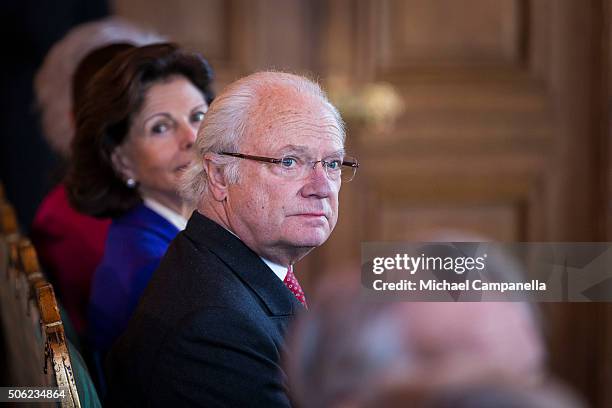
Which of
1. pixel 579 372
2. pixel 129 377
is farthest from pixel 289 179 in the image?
pixel 579 372

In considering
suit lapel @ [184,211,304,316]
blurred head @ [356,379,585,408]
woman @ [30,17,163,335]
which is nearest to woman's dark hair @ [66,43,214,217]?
woman @ [30,17,163,335]

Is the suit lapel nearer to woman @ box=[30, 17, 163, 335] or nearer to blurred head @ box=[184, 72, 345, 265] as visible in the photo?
blurred head @ box=[184, 72, 345, 265]

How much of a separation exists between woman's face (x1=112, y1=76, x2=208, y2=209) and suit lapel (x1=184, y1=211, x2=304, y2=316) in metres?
0.44

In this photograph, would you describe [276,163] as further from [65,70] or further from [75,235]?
[65,70]

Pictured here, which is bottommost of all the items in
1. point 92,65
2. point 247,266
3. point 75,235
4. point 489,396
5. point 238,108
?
point 489,396

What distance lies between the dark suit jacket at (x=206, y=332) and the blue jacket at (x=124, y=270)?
29cm

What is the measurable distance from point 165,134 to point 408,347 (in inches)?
46.3

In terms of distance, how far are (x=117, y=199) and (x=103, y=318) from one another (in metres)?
0.24

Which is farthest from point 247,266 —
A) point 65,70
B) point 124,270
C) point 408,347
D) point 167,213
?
point 65,70

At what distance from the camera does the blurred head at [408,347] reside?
53cm

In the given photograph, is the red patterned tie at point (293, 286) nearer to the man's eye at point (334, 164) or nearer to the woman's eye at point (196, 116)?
the man's eye at point (334, 164)

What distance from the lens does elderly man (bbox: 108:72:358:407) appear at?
1.08 meters

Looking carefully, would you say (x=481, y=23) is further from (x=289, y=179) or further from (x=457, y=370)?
(x=457, y=370)

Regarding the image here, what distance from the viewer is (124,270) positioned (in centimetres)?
151
